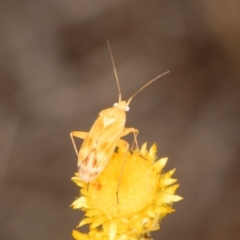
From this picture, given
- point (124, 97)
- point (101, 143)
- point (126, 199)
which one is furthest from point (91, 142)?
point (124, 97)

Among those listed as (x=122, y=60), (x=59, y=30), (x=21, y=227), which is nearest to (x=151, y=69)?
(x=122, y=60)

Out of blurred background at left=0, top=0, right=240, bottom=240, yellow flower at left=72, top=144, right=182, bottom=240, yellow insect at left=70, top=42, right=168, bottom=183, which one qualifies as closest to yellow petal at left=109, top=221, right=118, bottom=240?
yellow flower at left=72, top=144, right=182, bottom=240

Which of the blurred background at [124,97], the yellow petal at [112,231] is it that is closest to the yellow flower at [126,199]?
the yellow petal at [112,231]

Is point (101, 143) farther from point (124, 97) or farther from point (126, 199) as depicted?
point (124, 97)

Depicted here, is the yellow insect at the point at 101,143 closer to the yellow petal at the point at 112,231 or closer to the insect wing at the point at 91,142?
the insect wing at the point at 91,142

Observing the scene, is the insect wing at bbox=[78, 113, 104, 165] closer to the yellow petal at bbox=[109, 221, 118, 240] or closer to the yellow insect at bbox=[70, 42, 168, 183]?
the yellow insect at bbox=[70, 42, 168, 183]

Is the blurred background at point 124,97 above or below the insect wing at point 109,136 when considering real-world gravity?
above
